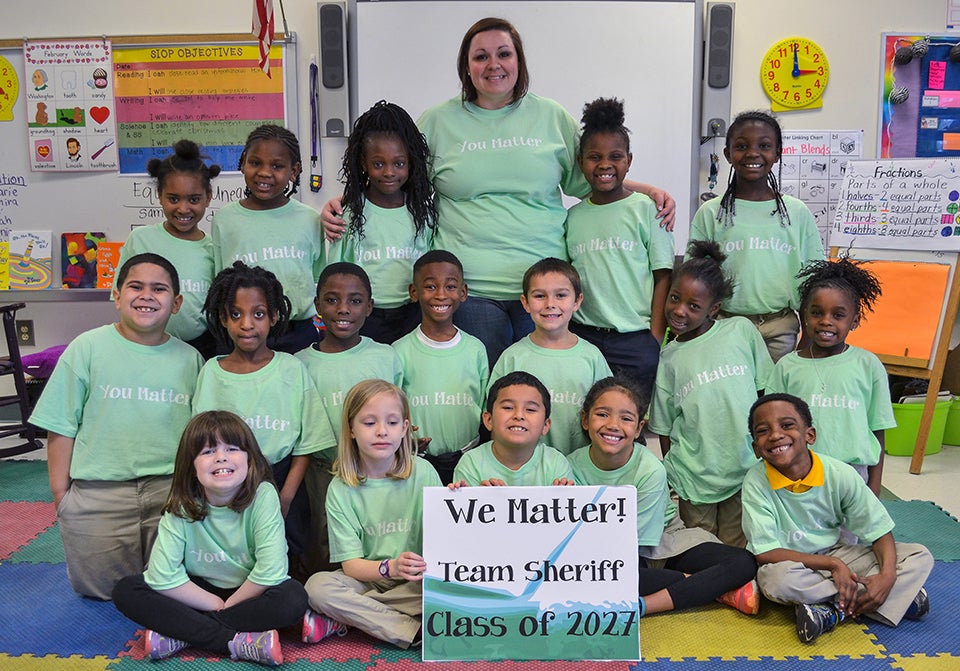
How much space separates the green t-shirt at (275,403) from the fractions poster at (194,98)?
8.40 ft

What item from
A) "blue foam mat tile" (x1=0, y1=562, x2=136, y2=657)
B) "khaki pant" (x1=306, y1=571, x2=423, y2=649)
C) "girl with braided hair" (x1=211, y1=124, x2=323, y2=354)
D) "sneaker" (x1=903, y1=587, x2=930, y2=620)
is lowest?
"blue foam mat tile" (x1=0, y1=562, x2=136, y2=657)

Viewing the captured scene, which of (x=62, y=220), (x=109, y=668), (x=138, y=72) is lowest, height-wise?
(x=109, y=668)

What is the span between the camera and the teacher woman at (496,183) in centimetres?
259

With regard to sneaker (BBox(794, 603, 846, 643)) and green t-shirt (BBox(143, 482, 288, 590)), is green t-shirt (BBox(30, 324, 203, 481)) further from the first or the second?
sneaker (BBox(794, 603, 846, 643))

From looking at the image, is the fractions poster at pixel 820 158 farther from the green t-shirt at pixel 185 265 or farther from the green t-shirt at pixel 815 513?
the green t-shirt at pixel 185 265

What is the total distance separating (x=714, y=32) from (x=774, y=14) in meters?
0.41

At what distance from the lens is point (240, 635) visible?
199cm

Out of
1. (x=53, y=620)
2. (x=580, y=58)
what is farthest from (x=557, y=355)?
(x=580, y=58)

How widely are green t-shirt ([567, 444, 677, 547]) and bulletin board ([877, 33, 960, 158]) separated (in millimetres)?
3160

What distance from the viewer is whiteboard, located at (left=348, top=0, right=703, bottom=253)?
172 inches

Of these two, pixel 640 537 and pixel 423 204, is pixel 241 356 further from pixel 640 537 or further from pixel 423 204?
pixel 640 537

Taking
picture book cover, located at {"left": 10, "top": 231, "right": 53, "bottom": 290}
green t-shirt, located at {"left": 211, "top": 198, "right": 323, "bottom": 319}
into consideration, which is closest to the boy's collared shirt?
green t-shirt, located at {"left": 211, "top": 198, "right": 323, "bottom": 319}

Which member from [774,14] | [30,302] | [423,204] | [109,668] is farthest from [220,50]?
[109,668]

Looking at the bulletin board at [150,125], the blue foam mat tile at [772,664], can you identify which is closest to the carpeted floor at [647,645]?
the blue foam mat tile at [772,664]
